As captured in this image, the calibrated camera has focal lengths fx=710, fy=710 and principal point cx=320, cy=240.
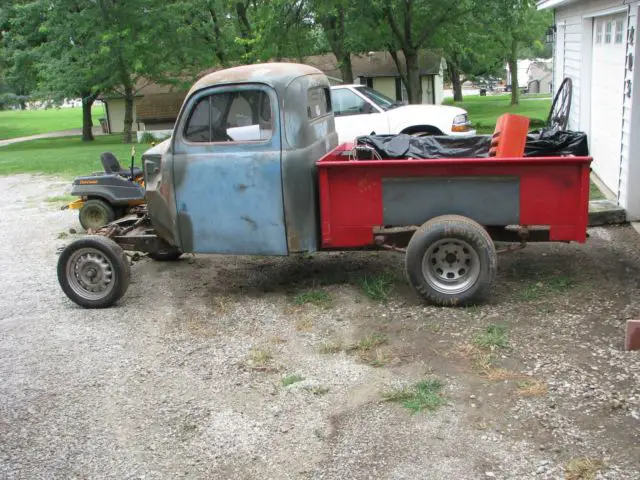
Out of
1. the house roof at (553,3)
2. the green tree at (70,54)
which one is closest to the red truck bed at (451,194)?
the house roof at (553,3)

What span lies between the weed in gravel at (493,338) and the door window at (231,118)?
8.44 feet

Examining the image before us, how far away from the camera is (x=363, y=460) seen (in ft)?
13.3

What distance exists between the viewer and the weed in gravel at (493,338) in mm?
5404

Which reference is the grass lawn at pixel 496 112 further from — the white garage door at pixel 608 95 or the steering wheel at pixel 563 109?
the steering wheel at pixel 563 109

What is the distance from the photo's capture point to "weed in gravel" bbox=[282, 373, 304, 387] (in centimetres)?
509

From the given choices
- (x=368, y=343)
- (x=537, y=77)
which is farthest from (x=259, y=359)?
(x=537, y=77)

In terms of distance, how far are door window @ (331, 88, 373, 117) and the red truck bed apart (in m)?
6.40

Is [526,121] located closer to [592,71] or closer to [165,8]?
[592,71]

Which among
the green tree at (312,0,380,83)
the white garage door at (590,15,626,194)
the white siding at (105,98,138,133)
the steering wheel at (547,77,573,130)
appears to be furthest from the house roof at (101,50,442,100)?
the steering wheel at (547,77,573,130)

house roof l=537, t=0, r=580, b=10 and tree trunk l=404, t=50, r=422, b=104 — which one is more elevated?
house roof l=537, t=0, r=580, b=10

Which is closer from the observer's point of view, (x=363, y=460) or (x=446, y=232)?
(x=363, y=460)

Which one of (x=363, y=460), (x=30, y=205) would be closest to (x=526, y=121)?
(x=363, y=460)

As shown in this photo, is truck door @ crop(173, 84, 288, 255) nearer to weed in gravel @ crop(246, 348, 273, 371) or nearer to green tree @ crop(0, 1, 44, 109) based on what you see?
weed in gravel @ crop(246, 348, 273, 371)

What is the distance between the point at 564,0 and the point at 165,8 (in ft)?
64.9
